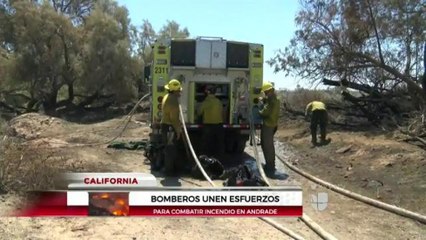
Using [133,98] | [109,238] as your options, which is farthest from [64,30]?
[109,238]

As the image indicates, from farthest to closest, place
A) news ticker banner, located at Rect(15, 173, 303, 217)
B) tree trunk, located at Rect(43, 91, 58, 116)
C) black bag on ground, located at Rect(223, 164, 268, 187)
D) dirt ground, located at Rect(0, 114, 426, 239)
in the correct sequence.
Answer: tree trunk, located at Rect(43, 91, 58, 116) → black bag on ground, located at Rect(223, 164, 268, 187) → dirt ground, located at Rect(0, 114, 426, 239) → news ticker banner, located at Rect(15, 173, 303, 217)

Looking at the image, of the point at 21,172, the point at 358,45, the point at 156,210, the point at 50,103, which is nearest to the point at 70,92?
the point at 50,103

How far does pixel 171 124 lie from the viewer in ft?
39.7

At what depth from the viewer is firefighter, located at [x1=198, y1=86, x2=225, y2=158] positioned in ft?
43.1

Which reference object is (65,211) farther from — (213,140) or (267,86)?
(213,140)

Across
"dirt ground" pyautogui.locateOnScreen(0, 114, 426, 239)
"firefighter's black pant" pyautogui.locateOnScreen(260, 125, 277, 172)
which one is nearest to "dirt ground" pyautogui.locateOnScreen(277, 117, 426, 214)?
"dirt ground" pyautogui.locateOnScreen(0, 114, 426, 239)

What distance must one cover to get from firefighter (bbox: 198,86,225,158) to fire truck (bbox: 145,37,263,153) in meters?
0.17

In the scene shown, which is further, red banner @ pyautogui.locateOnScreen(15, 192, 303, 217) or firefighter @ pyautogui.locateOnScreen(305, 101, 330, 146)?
firefighter @ pyautogui.locateOnScreen(305, 101, 330, 146)

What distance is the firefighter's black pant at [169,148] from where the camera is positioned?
12.0 metres

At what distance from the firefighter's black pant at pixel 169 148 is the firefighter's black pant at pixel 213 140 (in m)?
1.33

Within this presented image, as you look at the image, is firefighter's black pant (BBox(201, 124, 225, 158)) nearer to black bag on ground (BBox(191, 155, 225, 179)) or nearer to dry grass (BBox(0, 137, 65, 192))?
black bag on ground (BBox(191, 155, 225, 179))

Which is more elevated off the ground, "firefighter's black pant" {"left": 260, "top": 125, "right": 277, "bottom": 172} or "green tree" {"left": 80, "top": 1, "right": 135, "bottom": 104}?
"green tree" {"left": 80, "top": 1, "right": 135, "bottom": 104}

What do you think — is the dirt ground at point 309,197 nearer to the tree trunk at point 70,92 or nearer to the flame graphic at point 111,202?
the flame graphic at point 111,202

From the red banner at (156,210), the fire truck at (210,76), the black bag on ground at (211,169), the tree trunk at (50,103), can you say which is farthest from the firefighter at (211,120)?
the tree trunk at (50,103)
